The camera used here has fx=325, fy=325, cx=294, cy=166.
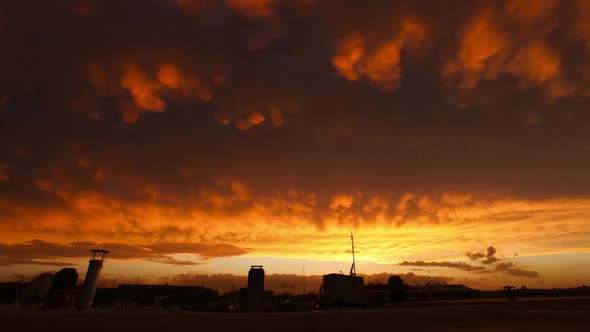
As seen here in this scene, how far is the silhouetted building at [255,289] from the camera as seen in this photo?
40.8m

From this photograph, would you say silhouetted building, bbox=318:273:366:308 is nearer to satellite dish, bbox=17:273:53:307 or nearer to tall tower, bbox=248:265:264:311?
tall tower, bbox=248:265:264:311

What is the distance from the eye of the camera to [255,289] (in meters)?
41.3

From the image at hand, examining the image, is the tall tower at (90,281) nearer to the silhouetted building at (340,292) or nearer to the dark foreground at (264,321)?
the dark foreground at (264,321)

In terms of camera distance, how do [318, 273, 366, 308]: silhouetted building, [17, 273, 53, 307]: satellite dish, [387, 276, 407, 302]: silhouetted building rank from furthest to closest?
[387, 276, 407, 302]: silhouetted building → [318, 273, 366, 308]: silhouetted building → [17, 273, 53, 307]: satellite dish

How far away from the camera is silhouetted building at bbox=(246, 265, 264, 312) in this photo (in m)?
40.8

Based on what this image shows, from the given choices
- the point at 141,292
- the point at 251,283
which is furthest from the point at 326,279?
the point at 141,292

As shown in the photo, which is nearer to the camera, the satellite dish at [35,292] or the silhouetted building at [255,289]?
the satellite dish at [35,292]

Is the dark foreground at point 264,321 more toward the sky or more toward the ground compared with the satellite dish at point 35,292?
more toward the ground

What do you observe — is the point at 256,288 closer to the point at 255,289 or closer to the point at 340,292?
the point at 255,289

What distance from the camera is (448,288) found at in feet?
529

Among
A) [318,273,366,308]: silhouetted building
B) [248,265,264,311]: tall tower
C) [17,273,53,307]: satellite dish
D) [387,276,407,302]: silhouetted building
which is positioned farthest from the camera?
[387,276,407,302]: silhouetted building

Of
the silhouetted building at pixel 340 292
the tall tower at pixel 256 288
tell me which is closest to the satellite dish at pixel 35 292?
the tall tower at pixel 256 288

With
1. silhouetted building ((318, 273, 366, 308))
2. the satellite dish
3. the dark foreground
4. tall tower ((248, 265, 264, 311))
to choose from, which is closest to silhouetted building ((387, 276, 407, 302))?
silhouetted building ((318, 273, 366, 308))

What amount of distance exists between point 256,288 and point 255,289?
172 millimetres
